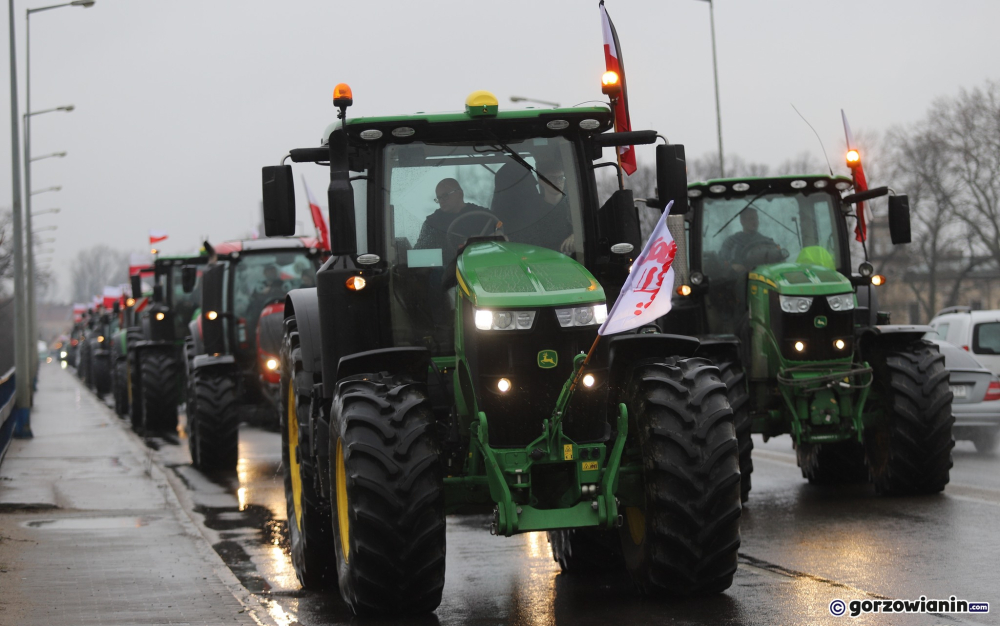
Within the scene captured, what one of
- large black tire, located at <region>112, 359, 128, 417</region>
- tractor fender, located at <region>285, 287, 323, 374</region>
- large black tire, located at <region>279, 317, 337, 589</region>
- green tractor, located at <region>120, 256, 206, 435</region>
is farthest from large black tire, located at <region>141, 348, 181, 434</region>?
tractor fender, located at <region>285, 287, 323, 374</region>

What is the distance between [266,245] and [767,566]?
Result: 10961mm

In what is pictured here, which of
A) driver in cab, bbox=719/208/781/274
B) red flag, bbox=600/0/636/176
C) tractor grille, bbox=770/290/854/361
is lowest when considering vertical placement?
tractor grille, bbox=770/290/854/361

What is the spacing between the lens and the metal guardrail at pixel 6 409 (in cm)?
1792

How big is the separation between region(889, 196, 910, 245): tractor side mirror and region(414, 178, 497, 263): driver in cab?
5235 millimetres

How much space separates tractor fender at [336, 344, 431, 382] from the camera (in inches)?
272

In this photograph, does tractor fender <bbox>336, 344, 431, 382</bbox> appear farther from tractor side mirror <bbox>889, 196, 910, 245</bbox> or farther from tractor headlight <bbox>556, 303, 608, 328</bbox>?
tractor side mirror <bbox>889, 196, 910, 245</bbox>

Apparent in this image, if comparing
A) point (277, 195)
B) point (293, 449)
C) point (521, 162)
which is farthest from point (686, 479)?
point (293, 449)

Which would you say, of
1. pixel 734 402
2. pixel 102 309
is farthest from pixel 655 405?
pixel 102 309

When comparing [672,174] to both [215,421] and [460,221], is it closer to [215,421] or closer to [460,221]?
[460,221]

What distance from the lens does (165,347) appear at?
21125mm

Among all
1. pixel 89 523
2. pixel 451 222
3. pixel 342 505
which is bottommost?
pixel 89 523

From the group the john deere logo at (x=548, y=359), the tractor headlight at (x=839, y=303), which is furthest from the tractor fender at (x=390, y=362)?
the tractor headlight at (x=839, y=303)

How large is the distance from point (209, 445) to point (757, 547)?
29.0 feet

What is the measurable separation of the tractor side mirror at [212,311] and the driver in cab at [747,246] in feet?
23.7
